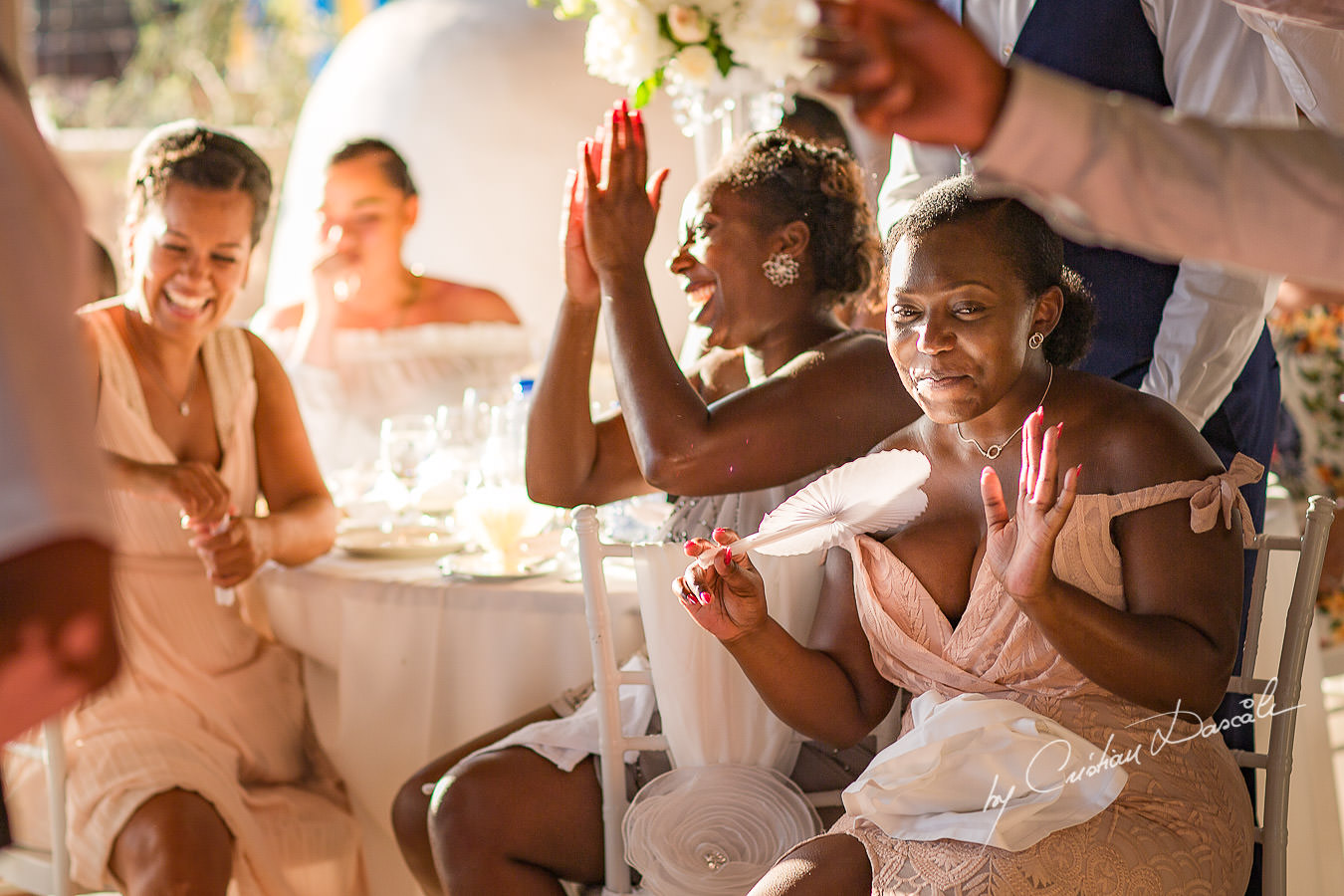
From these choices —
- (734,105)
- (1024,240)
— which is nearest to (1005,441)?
(1024,240)

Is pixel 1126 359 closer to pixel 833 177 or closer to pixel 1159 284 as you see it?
pixel 1159 284

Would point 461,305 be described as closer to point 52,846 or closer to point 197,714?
point 197,714

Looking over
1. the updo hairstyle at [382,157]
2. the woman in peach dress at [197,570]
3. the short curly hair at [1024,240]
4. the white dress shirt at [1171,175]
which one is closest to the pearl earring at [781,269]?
the short curly hair at [1024,240]

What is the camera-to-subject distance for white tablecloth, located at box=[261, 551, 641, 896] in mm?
2377

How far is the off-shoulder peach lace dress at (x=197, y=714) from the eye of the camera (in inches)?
92.4

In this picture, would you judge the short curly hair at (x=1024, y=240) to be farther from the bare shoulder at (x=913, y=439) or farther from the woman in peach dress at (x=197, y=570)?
the woman in peach dress at (x=197, y=570)

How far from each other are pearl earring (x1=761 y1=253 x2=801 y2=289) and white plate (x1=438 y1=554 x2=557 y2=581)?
0.70m

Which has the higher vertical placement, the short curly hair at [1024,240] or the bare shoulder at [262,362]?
the short curly hair at [1024,240]

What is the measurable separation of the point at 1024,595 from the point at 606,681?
775 millimetres

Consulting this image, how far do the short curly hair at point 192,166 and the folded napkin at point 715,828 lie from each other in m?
1.48

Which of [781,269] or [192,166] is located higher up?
[192,166]

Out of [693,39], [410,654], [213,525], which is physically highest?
[693,39]

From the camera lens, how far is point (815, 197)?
2.28m

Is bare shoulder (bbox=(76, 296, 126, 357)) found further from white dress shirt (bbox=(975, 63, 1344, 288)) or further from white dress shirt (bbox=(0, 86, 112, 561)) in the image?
white dress shirt (bbox=(975, 63, 1344, 288))
